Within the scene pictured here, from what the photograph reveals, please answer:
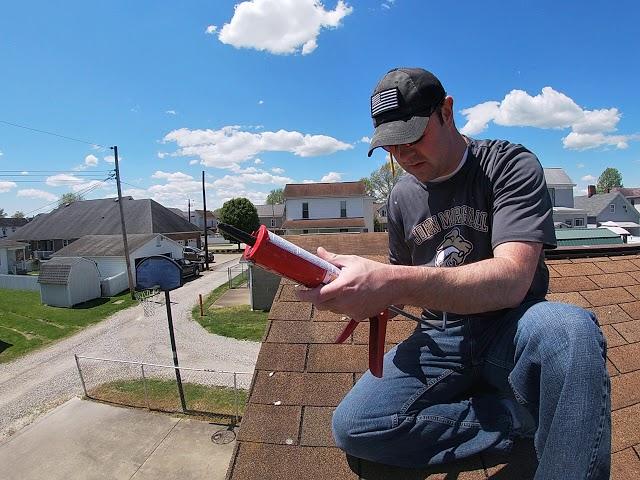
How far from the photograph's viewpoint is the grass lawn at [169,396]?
862cm

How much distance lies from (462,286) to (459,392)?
815 millimetres

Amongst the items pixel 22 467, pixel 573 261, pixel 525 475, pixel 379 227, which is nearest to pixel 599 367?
pixel 525 475

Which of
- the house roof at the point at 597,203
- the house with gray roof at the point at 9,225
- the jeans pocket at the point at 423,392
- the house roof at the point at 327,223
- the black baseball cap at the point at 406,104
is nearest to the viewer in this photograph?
the black baseball cap at the point at 406,104

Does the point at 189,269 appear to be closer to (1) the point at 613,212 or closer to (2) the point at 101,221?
(2) the point at 101,221

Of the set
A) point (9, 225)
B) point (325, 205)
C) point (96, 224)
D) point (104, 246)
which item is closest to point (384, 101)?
point (104, 246)

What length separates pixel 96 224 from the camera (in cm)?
4047

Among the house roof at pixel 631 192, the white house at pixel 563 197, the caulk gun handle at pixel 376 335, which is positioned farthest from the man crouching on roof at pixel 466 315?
the house roof at pixel 631 192

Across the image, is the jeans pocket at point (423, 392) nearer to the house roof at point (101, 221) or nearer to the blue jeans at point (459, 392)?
the blue jeans at point (459, 392)

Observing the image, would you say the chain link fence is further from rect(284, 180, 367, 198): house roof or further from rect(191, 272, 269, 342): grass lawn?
rect(284, 180, 367, 198): house roof

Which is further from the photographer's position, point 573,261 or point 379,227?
point 379,227

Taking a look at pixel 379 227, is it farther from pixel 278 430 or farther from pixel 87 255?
pixel 278 430

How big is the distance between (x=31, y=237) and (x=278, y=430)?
49251 mm

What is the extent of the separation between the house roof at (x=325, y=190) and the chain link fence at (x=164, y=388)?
89.2 feet

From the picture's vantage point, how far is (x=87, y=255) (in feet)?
88.0
